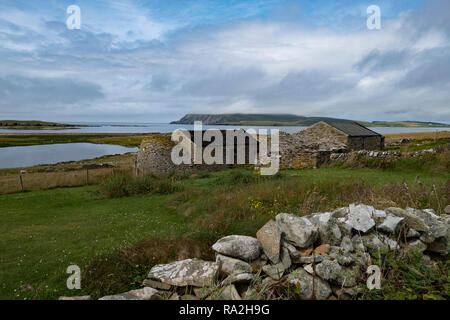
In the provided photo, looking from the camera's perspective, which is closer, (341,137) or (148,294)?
(148,294)

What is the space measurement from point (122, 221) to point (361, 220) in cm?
653

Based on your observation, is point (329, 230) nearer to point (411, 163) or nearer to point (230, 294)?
point (230, 294)

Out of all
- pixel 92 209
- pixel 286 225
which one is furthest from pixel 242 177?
pixel 286 225

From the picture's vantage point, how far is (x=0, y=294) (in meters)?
4.37

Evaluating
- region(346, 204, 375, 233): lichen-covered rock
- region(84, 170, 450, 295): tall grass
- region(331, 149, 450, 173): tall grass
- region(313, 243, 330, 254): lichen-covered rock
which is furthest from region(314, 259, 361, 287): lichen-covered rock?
region(331, 149, 450, 173): tall grass

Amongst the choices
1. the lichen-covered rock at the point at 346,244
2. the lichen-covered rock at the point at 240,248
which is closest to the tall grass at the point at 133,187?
the lichen-covered rock at the point at 240,248

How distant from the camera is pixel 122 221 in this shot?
26.5 ft

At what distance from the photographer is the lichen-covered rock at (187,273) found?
3.89m

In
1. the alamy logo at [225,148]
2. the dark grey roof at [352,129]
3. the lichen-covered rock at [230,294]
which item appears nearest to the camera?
the lichen-covered rock at [230,294]

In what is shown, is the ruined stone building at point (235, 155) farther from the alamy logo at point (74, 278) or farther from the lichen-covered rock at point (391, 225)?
the lichen-covered rock at point (391, 225)

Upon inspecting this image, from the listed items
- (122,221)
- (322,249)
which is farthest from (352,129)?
(322,249)

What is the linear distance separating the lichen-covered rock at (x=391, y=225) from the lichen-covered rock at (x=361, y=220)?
172mm

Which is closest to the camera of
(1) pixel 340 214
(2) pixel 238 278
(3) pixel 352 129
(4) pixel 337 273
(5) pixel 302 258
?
(2) pixel 238 278

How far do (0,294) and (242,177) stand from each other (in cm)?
978
